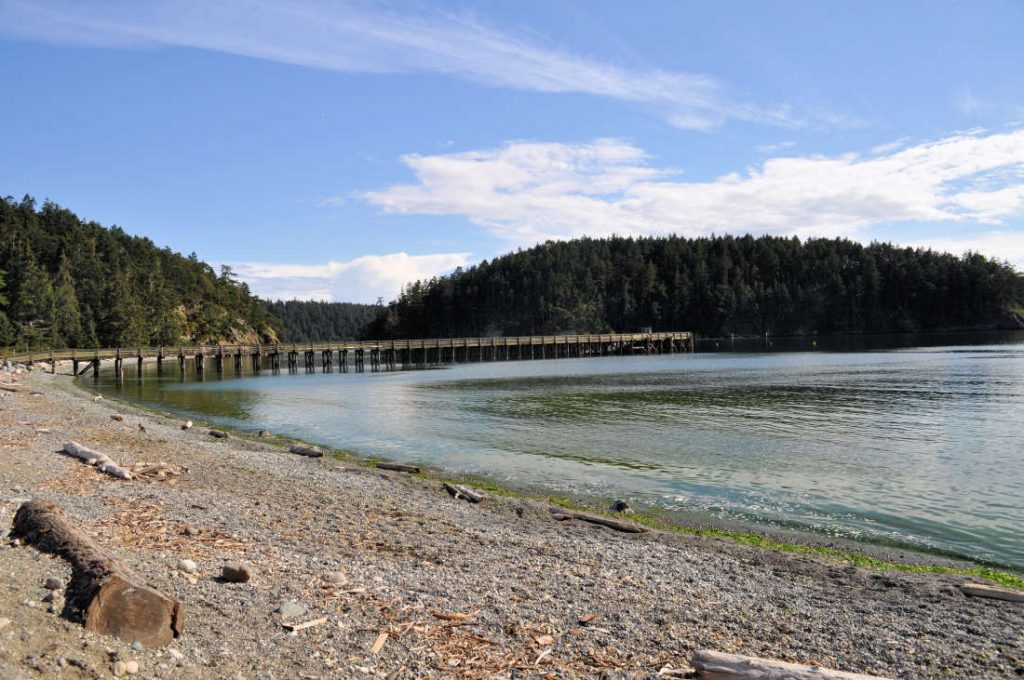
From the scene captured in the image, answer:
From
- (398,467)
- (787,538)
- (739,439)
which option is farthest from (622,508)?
(739,439)

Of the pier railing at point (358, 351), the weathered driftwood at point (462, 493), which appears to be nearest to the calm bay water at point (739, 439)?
the weathered driftwood at point (462, 493)

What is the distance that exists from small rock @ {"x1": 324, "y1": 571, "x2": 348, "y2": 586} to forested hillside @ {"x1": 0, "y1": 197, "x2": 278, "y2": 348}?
253 ft

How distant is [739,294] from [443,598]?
18544 cm

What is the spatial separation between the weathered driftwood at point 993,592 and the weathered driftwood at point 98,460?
15248 millimetres

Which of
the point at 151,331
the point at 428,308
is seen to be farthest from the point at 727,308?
the point at 151,331

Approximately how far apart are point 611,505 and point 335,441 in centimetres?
1486

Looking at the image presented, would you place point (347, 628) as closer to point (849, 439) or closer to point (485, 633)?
point (485, 633)

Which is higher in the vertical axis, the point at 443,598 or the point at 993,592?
the point at 443,598

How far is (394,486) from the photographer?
55.1 ft

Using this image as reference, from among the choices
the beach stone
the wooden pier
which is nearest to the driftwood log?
the beach stone

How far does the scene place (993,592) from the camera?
944cm

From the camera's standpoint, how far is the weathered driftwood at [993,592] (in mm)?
9281

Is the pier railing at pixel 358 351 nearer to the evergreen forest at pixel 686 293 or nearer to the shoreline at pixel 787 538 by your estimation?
the evergreen forest at pixel 686 293

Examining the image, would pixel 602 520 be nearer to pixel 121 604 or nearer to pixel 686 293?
pixel 121 604
